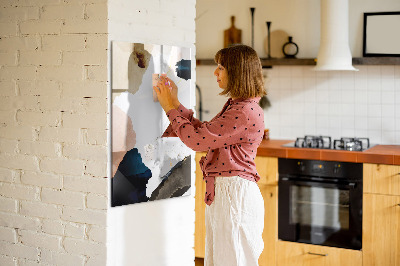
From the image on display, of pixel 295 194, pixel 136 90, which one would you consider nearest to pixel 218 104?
pixel 295 194

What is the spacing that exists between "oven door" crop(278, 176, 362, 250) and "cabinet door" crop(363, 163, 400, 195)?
7cm

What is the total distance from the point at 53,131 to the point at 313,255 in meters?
2.11

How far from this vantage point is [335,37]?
4188mm

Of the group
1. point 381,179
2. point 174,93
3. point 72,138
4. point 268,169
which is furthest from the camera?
point 268,169

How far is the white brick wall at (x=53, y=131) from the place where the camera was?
2.65 meters

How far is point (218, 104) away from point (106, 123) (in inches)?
92.5

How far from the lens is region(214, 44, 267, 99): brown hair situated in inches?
101

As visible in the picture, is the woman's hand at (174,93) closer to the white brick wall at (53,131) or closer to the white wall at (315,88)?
the white brick wall at (53,131)

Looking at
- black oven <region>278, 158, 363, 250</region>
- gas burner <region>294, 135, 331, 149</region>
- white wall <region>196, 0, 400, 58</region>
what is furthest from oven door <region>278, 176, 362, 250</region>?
white wall <region>196, 0, 400, 58</region>

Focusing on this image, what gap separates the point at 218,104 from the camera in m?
4.89

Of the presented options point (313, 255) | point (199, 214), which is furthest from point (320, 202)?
point (199, 214)

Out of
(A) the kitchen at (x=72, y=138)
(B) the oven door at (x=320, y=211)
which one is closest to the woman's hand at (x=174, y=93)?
(A) the kitchen at (x=72, y=138)

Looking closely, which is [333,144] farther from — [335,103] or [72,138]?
[72,138]

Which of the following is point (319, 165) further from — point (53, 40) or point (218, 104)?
point (53, 40)
